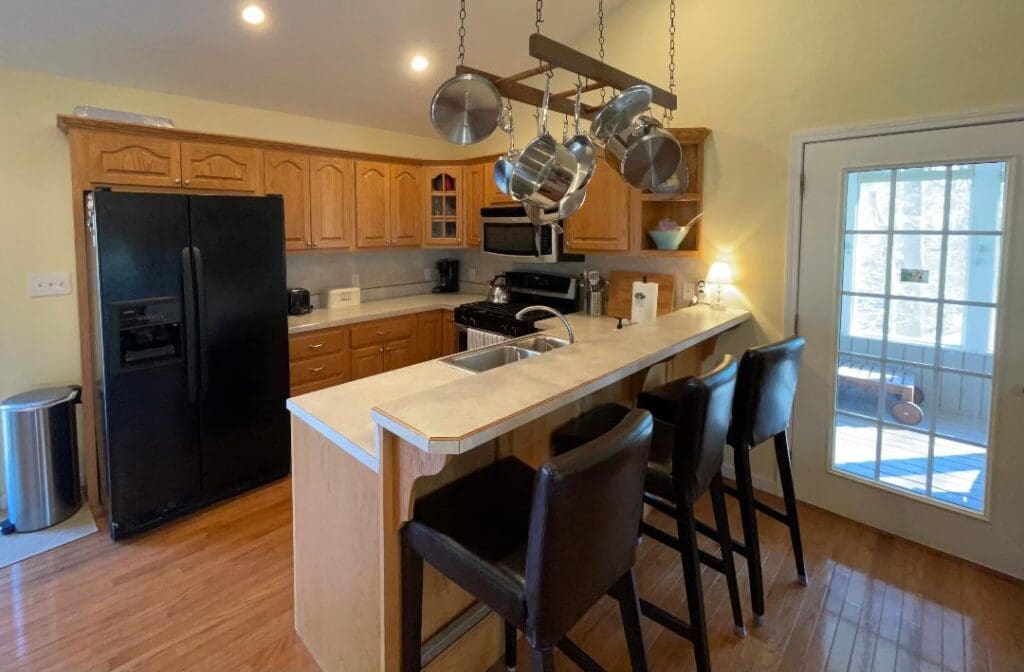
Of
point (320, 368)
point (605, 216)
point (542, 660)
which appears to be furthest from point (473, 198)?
point (542, 660)

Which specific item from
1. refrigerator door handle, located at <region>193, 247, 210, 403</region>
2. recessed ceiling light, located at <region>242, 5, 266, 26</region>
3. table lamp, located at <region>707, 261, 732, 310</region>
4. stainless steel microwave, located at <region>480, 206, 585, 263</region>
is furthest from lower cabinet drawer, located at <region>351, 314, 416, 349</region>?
table lamp, located at <region>707, 261, 732, 310</region>

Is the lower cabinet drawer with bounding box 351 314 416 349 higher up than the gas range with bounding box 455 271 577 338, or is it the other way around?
the gas range with bounding box 455 271 577 338

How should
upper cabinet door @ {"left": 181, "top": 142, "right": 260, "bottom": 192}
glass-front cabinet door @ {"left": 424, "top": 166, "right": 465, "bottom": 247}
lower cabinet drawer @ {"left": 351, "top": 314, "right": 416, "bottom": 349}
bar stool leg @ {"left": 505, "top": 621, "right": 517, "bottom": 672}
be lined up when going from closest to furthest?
bar stool leg @ {"left": 505, "top": 621, "right": 517, "bottom": 672} → upper cabinet door @ {"left": 181, "top": 142, "right": 260, "bottom": 192} → lower cabinet drawer @ {"left": 351, "top": 314, "right": 416, "bottom": 349} → glass-front cabinet door @ {"left": 424, "top": 166, "right": 465, "bottom": 247}

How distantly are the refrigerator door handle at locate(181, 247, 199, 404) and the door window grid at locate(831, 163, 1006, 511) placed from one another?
334cm

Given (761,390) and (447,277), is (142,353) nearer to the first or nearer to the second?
(447,277)

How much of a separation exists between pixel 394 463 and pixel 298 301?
2.75 m

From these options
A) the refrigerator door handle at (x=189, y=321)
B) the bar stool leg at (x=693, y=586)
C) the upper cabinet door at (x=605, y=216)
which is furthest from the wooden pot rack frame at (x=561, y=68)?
the refrigerator door handle at (x=189, y=321)

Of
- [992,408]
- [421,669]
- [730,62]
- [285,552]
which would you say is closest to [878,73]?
[730,62]

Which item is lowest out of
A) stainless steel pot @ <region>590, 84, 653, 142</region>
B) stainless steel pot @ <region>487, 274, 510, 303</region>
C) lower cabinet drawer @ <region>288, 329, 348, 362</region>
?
lower cabinet drawer @ <region>288, 329, 348, 362</region>

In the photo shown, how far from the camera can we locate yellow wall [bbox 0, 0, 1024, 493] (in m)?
2.44

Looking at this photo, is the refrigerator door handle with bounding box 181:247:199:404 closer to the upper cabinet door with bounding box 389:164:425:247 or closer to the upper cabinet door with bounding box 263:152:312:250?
the upper cabinet door with bounding box 263:152:312:250

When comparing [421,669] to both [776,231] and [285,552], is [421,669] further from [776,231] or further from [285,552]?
[776,231]

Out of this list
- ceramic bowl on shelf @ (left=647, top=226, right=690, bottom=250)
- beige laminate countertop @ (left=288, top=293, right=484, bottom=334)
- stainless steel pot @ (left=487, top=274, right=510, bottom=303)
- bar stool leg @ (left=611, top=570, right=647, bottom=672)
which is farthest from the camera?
stainless steel pot @ (left=487, top=274, right=510, bottom=303)

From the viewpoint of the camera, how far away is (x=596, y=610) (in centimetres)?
223
